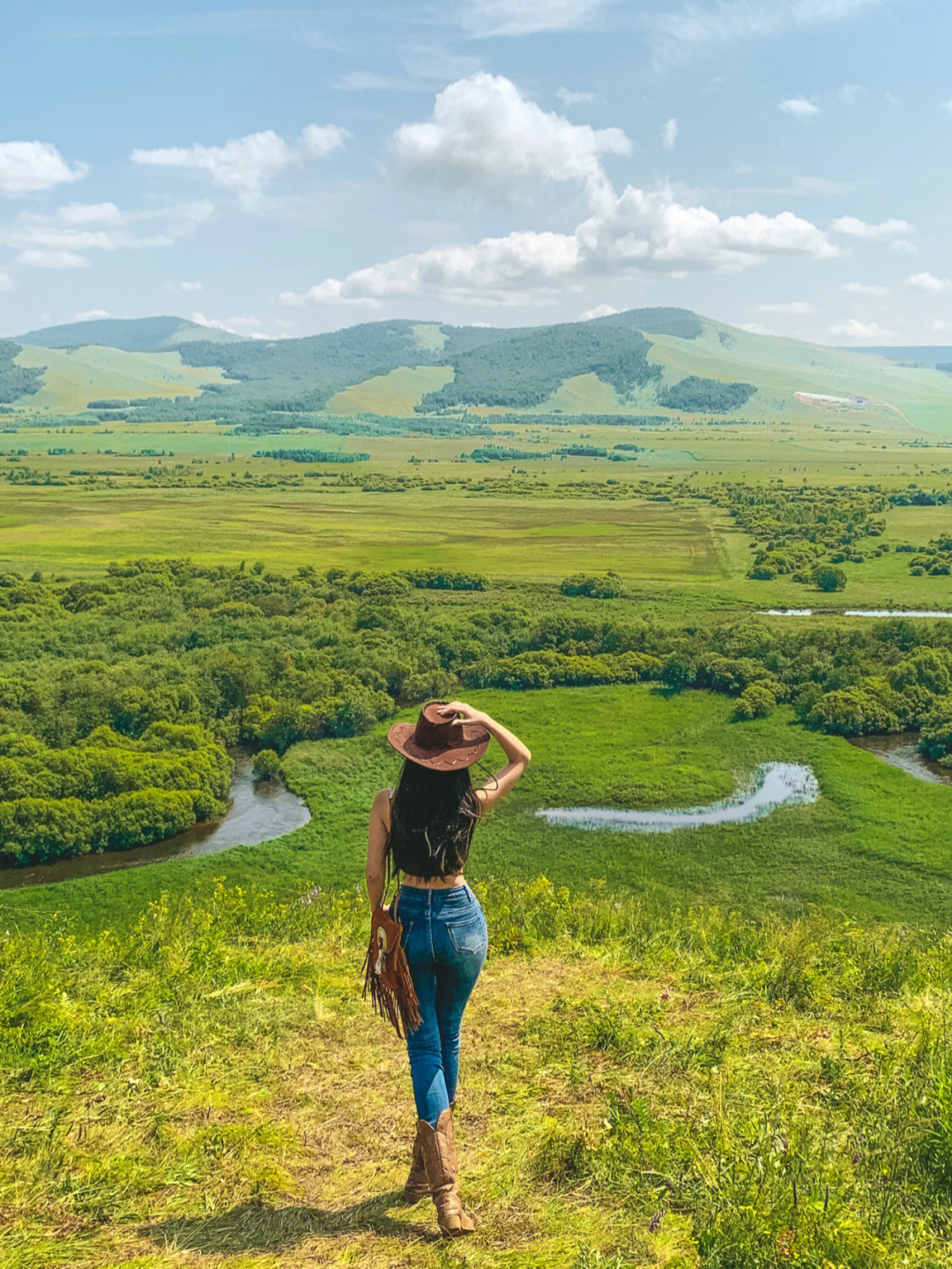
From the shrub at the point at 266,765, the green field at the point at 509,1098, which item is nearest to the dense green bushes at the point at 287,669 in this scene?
the shrub at the point at 266,765

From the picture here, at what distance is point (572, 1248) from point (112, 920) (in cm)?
2316

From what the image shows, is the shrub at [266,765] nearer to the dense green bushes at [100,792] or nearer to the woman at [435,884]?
the dense green bushes at [100,792]

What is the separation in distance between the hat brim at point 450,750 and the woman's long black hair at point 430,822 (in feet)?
0.22

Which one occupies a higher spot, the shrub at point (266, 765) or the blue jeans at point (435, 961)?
the blue jeans at point (435, 961)

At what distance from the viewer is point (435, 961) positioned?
18.7 feet

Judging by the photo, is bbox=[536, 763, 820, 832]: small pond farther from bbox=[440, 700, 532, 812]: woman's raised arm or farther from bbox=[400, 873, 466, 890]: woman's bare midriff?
bbox=[400, 873, 466, 890]: woman's bare midriff

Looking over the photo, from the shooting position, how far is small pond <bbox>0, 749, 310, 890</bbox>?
100ft

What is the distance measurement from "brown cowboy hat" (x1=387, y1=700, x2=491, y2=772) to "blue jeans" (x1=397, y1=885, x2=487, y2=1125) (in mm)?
752

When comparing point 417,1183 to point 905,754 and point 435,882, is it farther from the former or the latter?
point 905,754


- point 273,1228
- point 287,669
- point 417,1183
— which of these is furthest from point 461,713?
point 287,669

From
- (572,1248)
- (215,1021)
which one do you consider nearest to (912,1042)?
(572,1248)

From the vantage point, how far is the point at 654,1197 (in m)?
5.81

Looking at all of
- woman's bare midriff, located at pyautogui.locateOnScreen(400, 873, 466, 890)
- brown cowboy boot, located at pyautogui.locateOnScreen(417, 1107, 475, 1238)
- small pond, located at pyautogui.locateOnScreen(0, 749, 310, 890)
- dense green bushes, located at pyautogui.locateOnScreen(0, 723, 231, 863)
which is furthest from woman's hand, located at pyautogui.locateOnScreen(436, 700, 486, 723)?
dense green bushes, located at pyautogui.locateOnScreen(0, 723, 231, 863)

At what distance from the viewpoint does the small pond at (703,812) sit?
33.7 m
